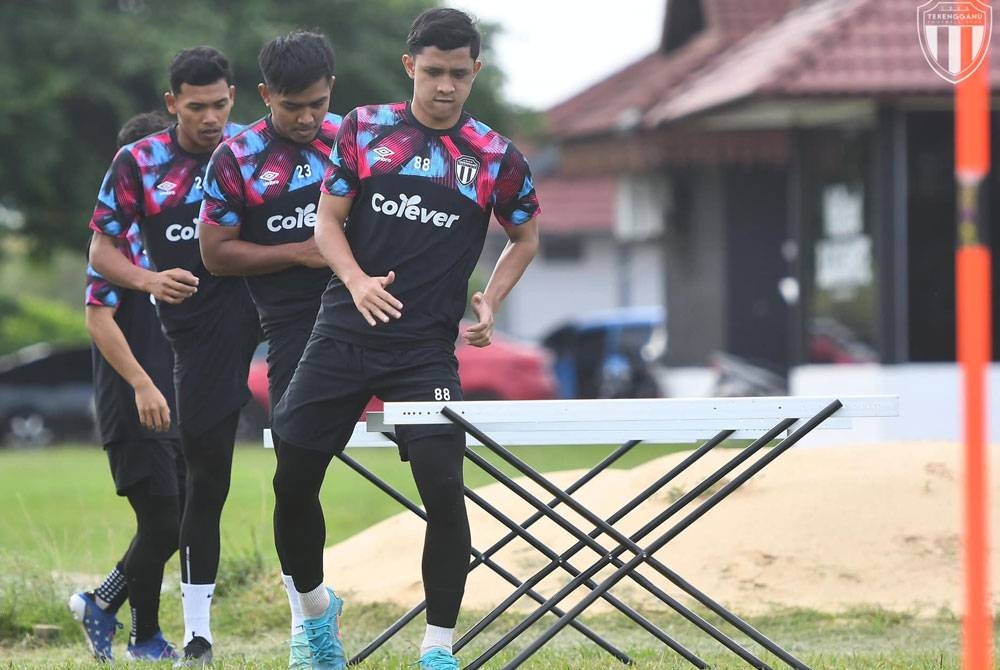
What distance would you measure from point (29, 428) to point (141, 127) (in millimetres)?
19455

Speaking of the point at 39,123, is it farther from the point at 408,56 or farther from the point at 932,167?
the point at 408,56

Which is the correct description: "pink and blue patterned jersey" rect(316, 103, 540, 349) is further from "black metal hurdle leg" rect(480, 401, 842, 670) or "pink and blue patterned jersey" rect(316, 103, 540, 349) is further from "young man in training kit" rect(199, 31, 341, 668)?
"black metal hurdle leg" rect(480, 401, 842, 670)

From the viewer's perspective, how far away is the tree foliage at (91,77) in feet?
79.4

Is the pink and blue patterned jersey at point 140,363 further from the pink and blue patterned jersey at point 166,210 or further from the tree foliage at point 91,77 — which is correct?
the tree foliage at point 91,77

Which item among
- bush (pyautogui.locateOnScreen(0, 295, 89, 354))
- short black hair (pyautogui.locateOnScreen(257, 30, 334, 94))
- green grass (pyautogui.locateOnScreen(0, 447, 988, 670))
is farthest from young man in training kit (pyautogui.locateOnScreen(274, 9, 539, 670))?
bush (pyautogui.locateOnScreen(0, 295, 89, 354))

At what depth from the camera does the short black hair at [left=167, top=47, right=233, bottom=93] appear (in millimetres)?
6086

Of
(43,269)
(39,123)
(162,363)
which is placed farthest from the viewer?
(43,269)

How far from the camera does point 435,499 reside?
5121 mm

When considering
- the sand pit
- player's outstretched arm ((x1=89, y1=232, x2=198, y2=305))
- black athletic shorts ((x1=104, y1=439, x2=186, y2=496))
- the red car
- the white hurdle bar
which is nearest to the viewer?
the white hurdle bar

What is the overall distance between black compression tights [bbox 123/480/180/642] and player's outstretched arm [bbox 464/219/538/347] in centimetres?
175

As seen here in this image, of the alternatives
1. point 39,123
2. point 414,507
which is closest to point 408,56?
point 414,507

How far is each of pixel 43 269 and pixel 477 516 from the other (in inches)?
819

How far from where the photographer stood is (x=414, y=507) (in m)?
6.31

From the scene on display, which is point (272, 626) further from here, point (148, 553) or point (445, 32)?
point (445, 32)
